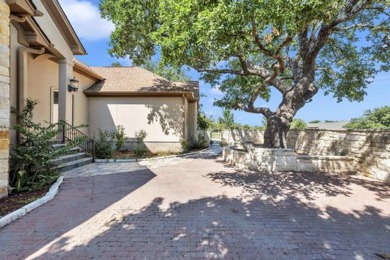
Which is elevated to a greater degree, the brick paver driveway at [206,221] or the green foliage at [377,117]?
the green foliage at [377,117]

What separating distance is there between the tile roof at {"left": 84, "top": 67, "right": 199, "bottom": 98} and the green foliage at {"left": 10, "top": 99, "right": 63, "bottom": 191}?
699 cm

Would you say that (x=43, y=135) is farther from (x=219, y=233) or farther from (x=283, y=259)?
(x=283, y=259)

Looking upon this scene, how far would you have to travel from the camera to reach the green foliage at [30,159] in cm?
628

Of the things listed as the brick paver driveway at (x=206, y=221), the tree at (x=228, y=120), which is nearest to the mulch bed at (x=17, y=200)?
the brick paver driveway at (x=206, y=221)

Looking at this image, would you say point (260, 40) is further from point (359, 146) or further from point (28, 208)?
point (28, 208)

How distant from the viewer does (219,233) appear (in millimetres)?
3955

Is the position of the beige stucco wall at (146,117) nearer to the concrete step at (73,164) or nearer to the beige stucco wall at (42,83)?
the beige stucco wall at (42,83)

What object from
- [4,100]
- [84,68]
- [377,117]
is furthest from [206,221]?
[377,117]

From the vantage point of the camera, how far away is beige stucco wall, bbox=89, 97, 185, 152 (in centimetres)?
1411

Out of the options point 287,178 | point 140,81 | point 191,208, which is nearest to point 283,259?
point 191,208

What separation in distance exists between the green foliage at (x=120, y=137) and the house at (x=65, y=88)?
324 mm

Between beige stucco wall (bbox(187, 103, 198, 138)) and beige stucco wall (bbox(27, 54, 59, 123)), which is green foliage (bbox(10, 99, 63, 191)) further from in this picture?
beige stucco wall (bbox(187, 103, 198, 138))

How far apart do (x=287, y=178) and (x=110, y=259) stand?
21.0 ft

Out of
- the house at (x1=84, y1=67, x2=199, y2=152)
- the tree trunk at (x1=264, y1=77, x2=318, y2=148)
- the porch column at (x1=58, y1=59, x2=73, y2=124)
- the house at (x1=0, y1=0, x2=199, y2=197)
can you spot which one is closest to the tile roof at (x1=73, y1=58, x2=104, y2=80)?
the house at (x1=0, y1=0, x2=199, y2=197)
